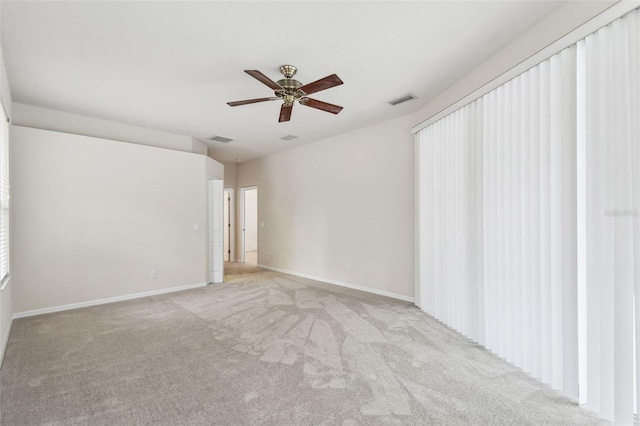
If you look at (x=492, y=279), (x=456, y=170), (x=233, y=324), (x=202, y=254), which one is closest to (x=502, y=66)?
(x=456, y=170)

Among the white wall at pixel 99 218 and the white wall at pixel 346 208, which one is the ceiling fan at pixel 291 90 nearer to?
the white wall at pixel 346 208

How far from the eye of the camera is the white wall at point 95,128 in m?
4.12

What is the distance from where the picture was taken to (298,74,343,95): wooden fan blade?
8.50 ft

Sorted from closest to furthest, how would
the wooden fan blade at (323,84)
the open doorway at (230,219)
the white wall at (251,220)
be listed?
the wooden fan blade at (323,84) → the open doorway at (230,219) → the white wall at (251,220)

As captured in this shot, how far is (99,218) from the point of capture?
14.6 feet

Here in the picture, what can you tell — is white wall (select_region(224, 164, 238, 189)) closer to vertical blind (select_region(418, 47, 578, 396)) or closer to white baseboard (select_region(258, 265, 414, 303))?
white baseboard (select_region(258, 265, 414, 303))

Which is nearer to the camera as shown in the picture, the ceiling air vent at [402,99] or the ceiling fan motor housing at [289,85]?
the ceiling fan motor housing at [289,85]

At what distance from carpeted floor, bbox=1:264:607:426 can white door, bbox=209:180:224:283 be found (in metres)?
1.93

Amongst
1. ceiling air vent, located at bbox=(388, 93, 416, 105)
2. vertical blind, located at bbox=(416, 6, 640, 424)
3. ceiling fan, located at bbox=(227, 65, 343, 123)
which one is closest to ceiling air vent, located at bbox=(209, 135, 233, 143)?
ceiling fan, located at bbox=(227, 65, 343, 123)

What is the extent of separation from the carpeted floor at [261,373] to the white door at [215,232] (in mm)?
1930

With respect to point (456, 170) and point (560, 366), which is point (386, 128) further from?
point (560, 366)

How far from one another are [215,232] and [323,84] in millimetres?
4253

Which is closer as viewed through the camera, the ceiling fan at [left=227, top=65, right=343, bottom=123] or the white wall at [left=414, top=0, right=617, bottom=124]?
the white wall at [left=414, top=0, right=617, bottom=124]

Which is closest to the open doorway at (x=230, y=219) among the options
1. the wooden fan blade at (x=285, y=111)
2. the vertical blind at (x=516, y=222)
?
the wooden fan blade at (x=285, y=111)
